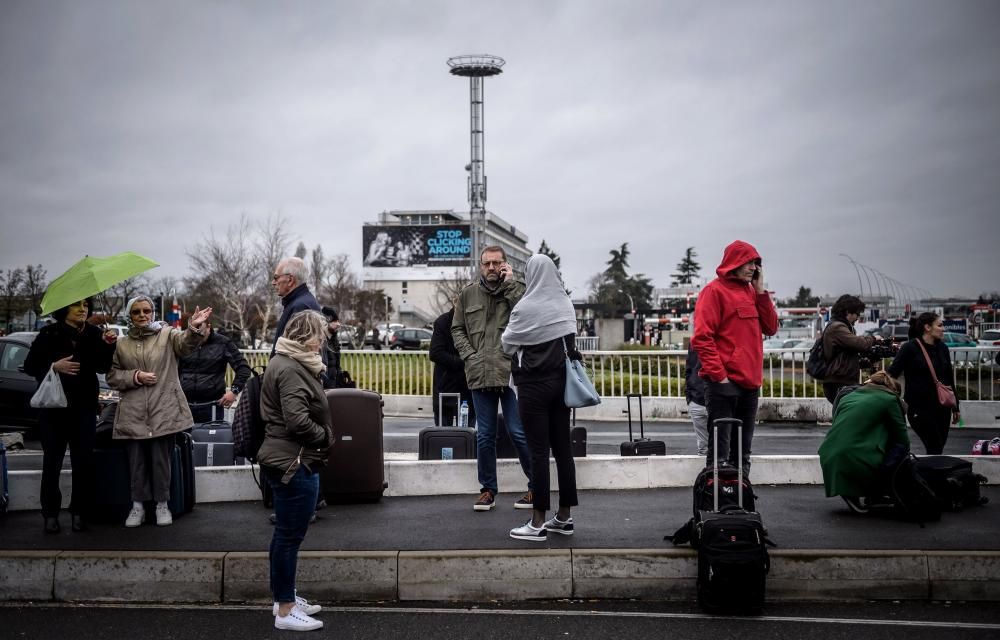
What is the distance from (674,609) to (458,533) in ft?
6.01

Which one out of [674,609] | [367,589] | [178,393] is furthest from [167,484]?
[674,609]

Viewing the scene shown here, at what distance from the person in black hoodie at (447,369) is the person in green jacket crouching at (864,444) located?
3.71 meters

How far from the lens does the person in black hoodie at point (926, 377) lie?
31.3ft

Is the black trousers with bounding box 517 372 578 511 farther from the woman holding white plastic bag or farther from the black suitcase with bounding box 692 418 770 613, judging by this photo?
the black suitcase with bounding box 692 418 770 613

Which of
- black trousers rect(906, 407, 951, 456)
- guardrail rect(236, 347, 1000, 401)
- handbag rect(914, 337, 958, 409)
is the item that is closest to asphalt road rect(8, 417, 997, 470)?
guardrail rect(236, 347, 1000, 401)

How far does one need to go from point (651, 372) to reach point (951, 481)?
10.6 m

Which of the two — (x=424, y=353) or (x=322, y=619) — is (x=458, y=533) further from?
(x=424, y=353)

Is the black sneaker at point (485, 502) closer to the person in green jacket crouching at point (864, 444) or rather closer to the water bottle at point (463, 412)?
the person in green jacket crouching at point (864, 444)

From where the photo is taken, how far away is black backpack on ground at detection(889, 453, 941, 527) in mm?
7074

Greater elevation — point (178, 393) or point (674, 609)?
point (178, 393)

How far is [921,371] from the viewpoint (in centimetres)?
955

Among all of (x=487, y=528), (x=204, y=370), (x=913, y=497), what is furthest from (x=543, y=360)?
(x=204, y=370)

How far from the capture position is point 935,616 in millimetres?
5461

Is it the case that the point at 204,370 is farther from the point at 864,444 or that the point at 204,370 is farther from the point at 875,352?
the point at 875,352
